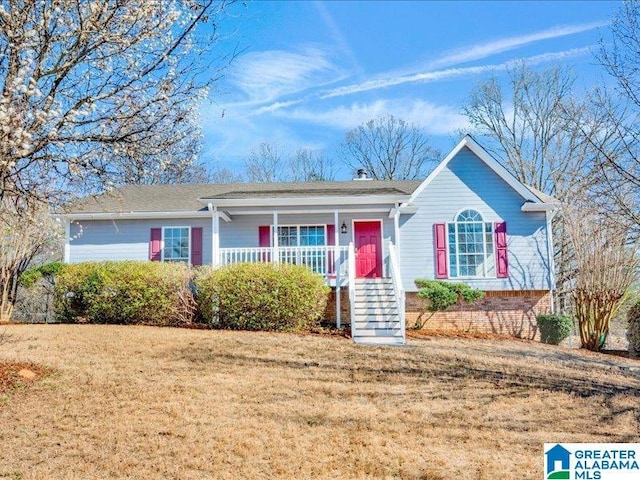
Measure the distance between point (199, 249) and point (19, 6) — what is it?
30.4 ft

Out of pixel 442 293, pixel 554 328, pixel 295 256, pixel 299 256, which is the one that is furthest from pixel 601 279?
pixel 295 256

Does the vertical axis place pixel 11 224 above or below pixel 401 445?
above

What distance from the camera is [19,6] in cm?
593

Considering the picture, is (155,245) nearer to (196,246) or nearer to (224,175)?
(196,246)

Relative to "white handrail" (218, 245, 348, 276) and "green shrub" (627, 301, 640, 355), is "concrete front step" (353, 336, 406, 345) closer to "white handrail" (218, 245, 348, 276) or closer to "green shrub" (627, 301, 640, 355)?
"white handrail" (218, 245, 348, 276)

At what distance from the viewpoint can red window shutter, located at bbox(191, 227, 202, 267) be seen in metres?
14.6

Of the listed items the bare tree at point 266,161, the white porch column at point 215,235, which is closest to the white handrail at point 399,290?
the white porch column at point 215,235

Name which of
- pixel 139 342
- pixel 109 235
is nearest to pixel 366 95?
pixel 109 235

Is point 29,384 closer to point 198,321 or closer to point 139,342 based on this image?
point 139,342

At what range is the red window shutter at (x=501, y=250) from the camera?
13.9 meters

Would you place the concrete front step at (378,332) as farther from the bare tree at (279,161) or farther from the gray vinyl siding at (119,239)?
the bare tree at (279,161)

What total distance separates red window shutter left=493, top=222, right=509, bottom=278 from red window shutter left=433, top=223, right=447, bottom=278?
4.76 feet

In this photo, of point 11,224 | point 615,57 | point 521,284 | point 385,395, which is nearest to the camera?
point 385,395

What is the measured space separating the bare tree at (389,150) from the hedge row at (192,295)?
67.4 ft
